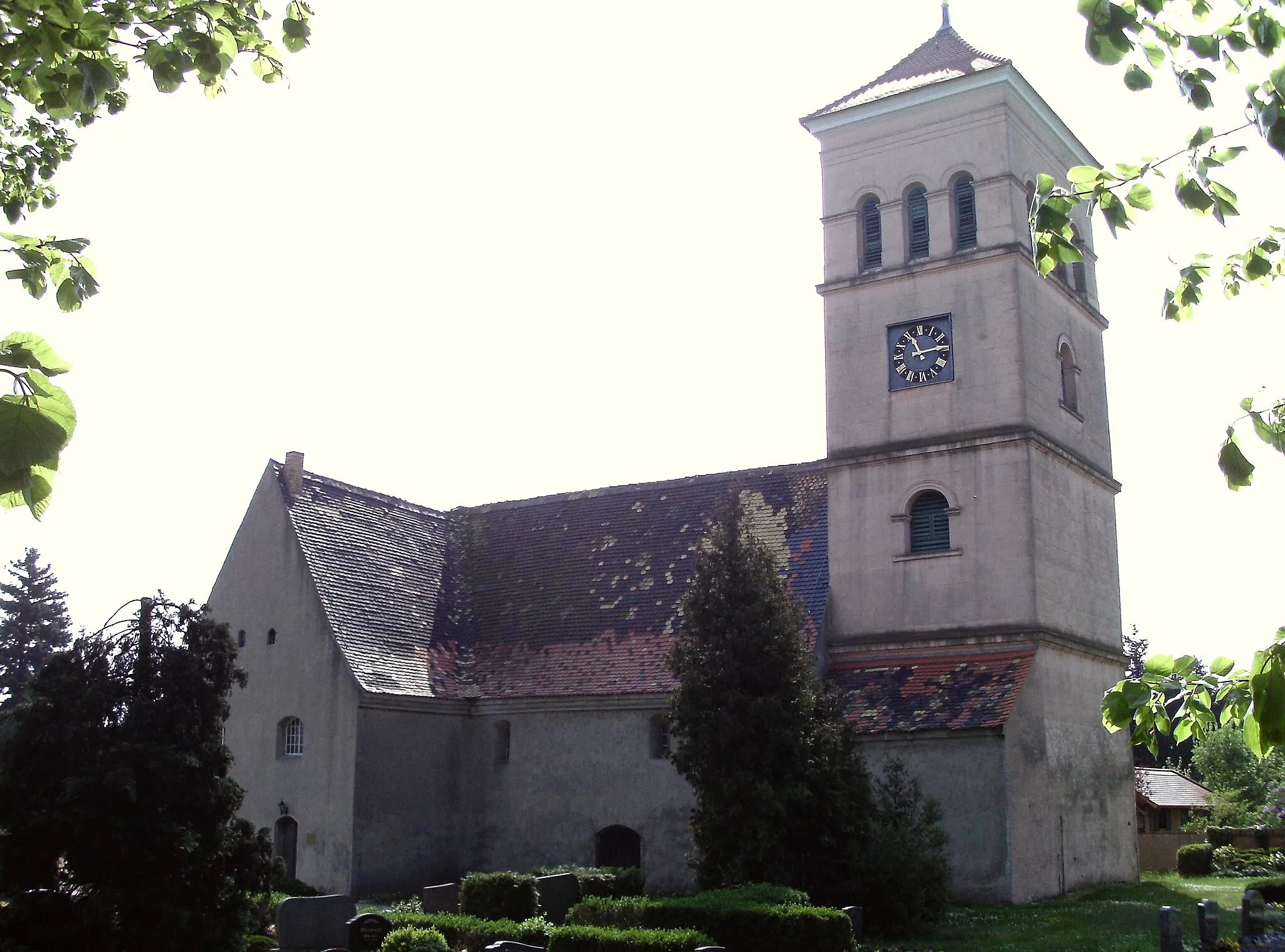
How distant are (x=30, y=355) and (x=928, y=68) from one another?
32282mm

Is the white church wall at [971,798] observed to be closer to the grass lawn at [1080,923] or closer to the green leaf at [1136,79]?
the grass lawn at [1080,923]

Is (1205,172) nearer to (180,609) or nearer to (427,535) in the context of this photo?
(180,609)

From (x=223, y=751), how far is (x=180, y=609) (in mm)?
2314

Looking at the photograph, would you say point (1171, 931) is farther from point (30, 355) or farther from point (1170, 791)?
point (1170, 791)

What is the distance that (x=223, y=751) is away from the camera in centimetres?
1970

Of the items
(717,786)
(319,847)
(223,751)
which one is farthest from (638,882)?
(223,751)

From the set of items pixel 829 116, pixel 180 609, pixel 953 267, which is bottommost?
pixel 180 609

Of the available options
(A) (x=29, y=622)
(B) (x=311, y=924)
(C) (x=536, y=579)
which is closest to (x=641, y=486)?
(C) (x=536, y=579)

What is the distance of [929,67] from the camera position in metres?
33.7

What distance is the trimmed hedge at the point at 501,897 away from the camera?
23.1 meters

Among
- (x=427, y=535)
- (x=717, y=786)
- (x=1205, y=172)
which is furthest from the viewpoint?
(x=427, y=535)

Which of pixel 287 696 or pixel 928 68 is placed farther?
pixel 928 68

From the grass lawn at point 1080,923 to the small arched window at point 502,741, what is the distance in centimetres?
1267

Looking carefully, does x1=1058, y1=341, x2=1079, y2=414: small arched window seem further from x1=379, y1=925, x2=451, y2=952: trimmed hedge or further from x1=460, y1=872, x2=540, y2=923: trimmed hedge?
x1=379, y1=925, x2=451, y2=952: trimmed hedge
